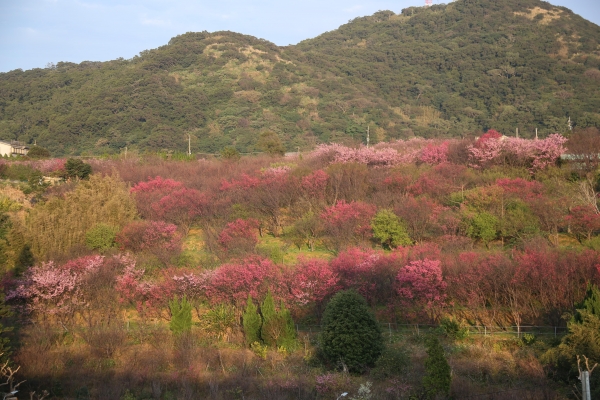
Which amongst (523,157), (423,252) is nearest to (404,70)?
(523,157)

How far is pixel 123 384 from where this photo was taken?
15.3 metres

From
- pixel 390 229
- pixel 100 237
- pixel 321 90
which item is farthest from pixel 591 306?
pixel 321 90

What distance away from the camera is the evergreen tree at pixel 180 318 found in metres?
18.0

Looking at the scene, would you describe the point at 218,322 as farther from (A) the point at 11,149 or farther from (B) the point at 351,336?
(A) the point at 11,149

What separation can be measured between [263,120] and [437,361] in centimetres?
5232

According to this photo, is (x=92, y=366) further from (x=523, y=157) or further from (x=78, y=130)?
(x=78, y=130)

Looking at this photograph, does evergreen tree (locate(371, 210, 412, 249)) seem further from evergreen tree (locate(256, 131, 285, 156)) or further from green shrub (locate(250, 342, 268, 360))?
evergreen tree (locate(256, 131, 285, 156))

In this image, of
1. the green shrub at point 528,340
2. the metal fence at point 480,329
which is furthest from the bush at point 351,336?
the green shrub at point 528,340

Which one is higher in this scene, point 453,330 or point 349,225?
point 349,225

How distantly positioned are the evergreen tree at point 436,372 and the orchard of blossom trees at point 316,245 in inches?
203

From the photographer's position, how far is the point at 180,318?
1811cm

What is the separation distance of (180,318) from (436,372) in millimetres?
8471

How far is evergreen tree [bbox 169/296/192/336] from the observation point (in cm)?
1800

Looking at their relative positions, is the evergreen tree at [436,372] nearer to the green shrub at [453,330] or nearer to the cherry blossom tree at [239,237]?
the green shrub at [453,330]
